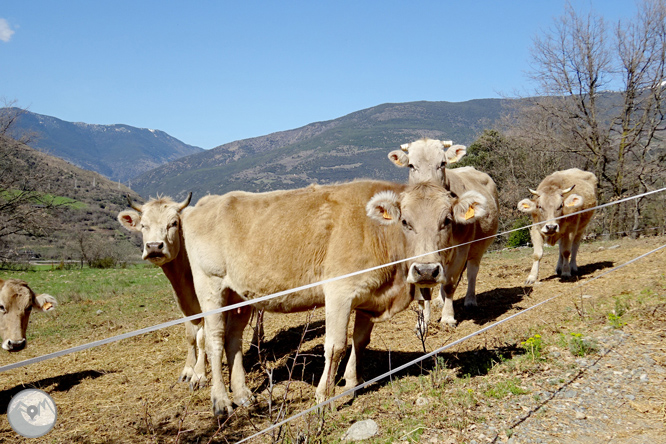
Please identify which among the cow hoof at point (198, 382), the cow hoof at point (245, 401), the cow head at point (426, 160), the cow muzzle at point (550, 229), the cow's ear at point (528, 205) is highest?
the cow head at point (426, 160)

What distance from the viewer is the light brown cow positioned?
5.28 m

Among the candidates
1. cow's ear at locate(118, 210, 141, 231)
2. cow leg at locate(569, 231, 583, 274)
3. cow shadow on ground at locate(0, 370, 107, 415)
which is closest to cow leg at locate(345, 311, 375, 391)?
cow's ear at locate(118, 210, 141, 231)

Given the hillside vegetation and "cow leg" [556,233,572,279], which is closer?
"cow leg" [556,233,572,279]

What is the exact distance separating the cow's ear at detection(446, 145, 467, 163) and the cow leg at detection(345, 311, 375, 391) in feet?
14.7

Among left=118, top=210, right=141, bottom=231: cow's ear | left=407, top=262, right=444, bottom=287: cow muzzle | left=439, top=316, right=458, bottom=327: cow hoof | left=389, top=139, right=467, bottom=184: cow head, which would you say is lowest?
left=439, top=316, right=458, bottom=327: cow hoof

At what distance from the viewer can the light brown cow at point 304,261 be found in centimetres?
528

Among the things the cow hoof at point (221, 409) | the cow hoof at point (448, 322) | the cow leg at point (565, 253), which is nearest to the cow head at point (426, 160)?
the cow hoof at point (448, 322)

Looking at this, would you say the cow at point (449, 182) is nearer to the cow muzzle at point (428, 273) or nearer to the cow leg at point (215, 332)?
the cow muzzle at point (428, 273)

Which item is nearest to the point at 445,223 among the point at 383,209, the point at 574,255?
the point at 383,209

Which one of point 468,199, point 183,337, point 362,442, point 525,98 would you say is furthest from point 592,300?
point 525,98

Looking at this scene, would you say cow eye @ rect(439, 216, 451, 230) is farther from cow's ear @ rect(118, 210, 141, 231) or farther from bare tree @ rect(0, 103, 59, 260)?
bare tree @ rect(0, 103, 59, 260)

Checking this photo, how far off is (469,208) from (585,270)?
755 cm

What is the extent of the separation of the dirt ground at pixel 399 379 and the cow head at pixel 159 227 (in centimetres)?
201

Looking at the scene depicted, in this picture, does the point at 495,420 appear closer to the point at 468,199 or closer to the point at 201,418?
the point at 468,199
